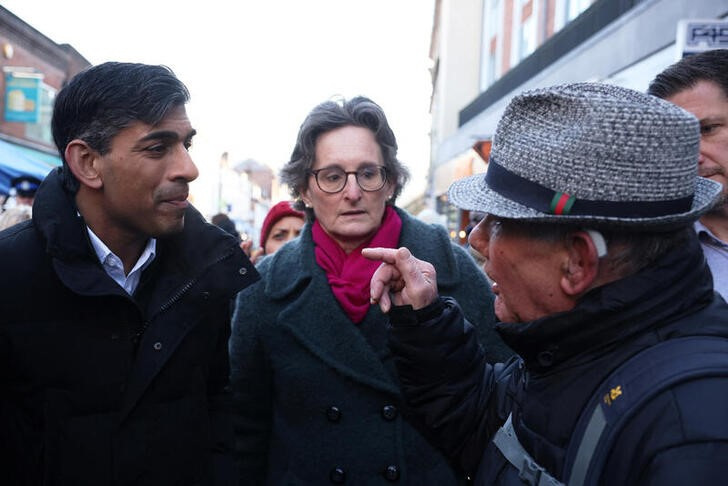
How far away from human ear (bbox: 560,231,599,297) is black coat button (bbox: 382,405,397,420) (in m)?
1.14

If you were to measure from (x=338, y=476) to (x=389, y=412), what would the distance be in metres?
0.31

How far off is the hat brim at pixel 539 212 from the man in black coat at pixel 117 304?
1.07m

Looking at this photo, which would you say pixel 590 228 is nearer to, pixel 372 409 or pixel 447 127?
pixel 372 409

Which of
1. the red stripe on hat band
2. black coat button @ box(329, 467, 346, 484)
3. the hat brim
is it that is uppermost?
the red stripe on hat band

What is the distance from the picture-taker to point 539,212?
1259 mm

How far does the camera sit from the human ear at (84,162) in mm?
2064

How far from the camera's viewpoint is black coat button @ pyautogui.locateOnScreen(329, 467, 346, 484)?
2.25 m

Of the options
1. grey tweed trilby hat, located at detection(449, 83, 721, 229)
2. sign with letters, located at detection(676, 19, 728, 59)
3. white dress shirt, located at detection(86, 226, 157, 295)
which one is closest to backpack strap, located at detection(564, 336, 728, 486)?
grey tweed trilby hat, located at detection(449, 83, 721, 229)

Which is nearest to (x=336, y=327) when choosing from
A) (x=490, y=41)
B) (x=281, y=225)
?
(x=281, y=225)

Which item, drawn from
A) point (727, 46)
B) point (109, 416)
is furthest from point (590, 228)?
point (727, 46)

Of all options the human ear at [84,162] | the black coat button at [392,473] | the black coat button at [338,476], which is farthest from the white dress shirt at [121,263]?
the black coat button at [392,473]

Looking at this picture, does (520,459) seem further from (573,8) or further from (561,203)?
(573,8)

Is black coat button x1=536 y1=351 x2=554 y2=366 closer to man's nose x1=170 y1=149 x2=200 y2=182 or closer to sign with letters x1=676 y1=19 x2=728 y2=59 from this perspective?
man's nose x1=170 y1=149 x2=200 y2=182

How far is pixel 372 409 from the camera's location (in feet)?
7.51
